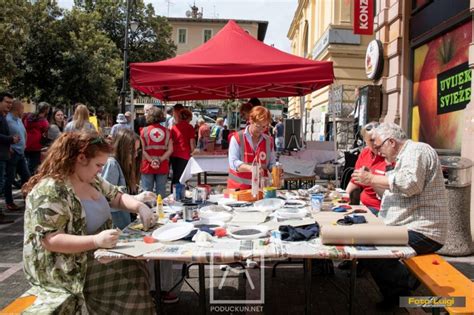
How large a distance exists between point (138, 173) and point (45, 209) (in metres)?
1.48

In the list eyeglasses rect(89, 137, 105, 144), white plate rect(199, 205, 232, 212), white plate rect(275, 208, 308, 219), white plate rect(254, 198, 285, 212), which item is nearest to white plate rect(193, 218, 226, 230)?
white plate rect(199, 205, 232, 212)

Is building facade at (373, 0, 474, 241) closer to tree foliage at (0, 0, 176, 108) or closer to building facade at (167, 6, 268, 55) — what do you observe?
tree foliage at (0, 0, 176, 108)

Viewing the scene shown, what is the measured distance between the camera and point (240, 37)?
23.0 ft

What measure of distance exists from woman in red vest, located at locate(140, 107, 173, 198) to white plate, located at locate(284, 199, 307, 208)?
9.71ft

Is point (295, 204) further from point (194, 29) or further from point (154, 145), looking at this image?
point (194, 29)

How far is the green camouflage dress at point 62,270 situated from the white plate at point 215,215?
789 millimetres

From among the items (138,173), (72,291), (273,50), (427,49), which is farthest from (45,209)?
(427,49)

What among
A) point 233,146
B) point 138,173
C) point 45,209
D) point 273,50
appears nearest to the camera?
point 45,209

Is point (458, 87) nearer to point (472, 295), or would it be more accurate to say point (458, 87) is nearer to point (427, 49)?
point (427, 49)

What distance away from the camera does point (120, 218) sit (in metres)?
3.23

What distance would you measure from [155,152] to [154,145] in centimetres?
10

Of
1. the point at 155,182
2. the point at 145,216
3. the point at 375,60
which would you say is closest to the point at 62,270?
the point at 145,216

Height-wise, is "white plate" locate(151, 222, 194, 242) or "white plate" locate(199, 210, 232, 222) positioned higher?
"white plate" locate(199, 210, 232, 222)

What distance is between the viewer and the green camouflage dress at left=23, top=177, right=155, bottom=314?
82.4 inches
